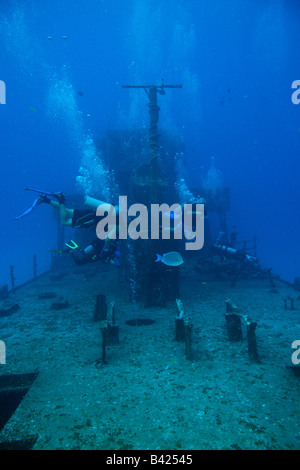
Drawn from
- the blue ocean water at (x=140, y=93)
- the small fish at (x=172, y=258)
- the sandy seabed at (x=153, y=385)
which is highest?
the blue ocean water at (x=140, y=93)

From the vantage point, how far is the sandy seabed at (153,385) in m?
4.29

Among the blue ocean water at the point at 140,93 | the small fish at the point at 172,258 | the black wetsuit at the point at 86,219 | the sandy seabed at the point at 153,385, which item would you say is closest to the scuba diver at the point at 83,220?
the black wetsuit at the point at 86,219

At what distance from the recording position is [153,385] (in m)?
5.73

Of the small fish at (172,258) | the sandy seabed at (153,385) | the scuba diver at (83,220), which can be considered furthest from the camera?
the small fish at (172,258)

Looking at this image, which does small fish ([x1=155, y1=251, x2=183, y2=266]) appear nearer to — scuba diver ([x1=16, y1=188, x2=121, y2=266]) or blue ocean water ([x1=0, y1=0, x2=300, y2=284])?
scuba diver ([x1=16, y1=188, x2=121, y2=266])

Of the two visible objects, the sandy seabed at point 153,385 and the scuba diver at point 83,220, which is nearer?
the sandy seabed at point 153,385

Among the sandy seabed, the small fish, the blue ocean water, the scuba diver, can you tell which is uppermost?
the blue ocean water

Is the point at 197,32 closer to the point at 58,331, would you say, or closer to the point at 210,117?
the point at 210,117

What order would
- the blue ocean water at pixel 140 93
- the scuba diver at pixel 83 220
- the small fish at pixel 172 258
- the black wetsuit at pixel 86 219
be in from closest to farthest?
1. the scuba diver at pixel 83 220
2. the black wetsuit at pixel 86 219
3. the small fish at pixel 172 258
4. the blue ocean water at pixel 140 93

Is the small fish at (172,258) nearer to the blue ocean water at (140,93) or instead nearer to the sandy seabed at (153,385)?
the sandy seabed at (153,385)

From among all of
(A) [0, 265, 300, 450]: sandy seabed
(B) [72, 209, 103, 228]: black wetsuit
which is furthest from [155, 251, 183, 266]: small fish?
(A) [0, 265, 300, 450]: sandy seabed

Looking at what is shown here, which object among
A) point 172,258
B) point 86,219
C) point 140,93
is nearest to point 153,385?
point 172,258

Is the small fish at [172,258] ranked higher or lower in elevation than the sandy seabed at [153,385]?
higher

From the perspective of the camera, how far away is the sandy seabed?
4285 mm
